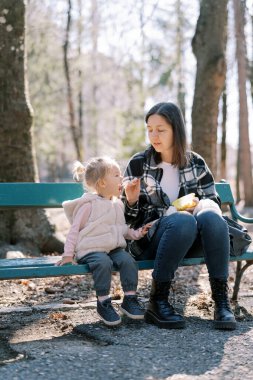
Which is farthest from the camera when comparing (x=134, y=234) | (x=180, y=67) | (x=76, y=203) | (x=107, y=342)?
(x=180, y=67)

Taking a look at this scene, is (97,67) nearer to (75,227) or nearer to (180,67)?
(180,67)

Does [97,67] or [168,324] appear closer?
[168,324]

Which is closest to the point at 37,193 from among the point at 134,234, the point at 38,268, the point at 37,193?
the point at 37,193

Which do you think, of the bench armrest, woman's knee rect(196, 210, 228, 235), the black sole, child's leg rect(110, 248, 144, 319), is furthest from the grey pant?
the bench armrest

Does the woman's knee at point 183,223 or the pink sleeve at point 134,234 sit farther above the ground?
the woman's knee at point 183,223

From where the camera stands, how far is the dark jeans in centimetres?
364

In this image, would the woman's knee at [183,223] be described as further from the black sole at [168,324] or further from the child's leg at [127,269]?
the black sole at [168,324]

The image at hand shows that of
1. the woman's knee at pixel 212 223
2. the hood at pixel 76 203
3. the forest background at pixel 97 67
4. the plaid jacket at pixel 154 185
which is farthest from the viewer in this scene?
the forest background at pixel 97 67

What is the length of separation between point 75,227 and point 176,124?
98 centimetres

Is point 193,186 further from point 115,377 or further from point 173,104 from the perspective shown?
point 115,377

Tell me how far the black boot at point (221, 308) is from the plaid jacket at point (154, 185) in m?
0.60

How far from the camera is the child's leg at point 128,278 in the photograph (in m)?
3.70

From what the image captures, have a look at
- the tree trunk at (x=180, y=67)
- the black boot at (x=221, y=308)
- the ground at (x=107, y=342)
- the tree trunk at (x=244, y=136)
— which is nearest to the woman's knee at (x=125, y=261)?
the ground at (x=107, y=342)

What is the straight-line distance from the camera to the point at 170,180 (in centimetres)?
414
